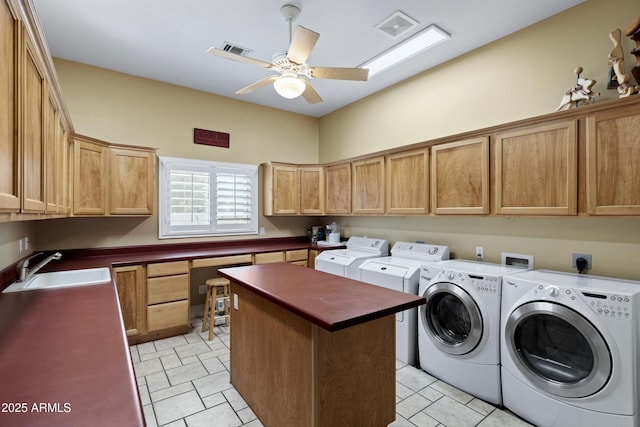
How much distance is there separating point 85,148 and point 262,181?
2.29 meters

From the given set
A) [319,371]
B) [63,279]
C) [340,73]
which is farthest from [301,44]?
[63,279]

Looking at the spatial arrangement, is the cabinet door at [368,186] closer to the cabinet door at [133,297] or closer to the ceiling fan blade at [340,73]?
the ceiling fan blade at [340,73]

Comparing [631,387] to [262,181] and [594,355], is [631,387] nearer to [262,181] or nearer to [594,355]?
[594,355]

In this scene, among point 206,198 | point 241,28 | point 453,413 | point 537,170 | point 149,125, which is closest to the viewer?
point 453,413

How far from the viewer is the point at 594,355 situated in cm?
184

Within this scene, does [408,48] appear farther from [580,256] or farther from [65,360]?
[65,360]

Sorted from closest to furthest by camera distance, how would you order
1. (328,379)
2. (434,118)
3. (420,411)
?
1. (328,379)
2. (420,411)
3. (434,118)

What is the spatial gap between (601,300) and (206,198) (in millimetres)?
4165

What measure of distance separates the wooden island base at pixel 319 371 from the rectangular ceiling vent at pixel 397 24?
2.47 m

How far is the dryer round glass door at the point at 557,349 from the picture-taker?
6.02 ft

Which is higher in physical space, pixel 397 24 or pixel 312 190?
pixel 397 24

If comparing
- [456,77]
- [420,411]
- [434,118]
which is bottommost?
[420,411]

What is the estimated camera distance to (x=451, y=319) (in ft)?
8.89

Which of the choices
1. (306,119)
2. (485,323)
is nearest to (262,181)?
(306,119)
